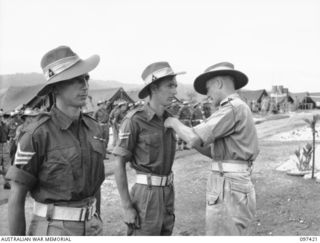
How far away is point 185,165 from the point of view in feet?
35.2

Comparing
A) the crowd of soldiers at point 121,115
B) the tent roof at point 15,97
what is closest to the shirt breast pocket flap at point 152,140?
the crowd of soldiers at point 121,115

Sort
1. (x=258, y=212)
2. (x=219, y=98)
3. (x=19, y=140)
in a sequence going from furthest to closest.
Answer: (x=258, y=212), (x=219, y=98), (x=19, y=140)

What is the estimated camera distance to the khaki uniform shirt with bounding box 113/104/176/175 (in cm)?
302

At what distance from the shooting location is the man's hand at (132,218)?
115 inches

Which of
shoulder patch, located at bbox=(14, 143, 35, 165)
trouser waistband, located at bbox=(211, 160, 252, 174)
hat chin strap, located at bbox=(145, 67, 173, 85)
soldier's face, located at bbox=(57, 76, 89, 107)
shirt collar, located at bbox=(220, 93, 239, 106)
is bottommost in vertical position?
trouser waistband, located at bbox=(211, 160, 252, 174)

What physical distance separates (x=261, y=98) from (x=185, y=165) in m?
52.3

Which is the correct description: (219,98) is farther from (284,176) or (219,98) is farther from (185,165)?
(185,165)

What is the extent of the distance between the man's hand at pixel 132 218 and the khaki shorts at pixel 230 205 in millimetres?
627

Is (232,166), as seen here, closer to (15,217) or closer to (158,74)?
(158,74)

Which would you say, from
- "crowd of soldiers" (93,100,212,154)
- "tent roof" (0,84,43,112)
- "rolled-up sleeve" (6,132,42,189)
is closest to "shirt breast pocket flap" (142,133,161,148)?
"rolled-up sleeve" (6,132,42,189)

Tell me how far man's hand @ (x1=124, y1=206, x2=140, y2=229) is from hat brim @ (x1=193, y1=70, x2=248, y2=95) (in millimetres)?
1303

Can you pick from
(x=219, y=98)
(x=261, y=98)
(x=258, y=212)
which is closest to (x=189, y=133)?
(x=219, y=98)

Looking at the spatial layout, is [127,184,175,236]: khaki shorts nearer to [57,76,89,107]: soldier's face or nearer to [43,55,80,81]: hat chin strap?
[57,76,89,107]: soldier's face

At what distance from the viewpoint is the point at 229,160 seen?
2.93 meters
